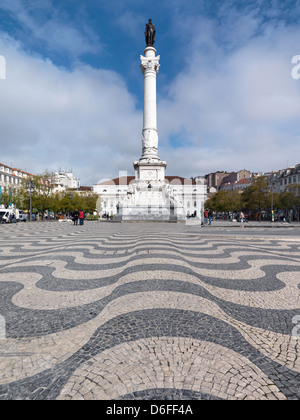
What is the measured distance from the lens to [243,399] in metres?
1.35

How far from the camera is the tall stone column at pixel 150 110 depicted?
31841 millimetres

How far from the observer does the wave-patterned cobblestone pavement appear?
146cm

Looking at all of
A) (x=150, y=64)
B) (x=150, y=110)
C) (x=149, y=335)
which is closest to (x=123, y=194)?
(x=150, y=110)

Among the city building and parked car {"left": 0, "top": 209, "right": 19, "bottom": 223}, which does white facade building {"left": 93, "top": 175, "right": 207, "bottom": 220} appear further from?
parked car {"left": 0, "top": 209, "right": 19, "bottom": 223}

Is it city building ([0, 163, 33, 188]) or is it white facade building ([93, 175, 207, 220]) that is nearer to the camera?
city building ([0, 163, 33, 188])

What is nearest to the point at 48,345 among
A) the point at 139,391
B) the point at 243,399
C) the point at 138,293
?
Result: the point at 139,391

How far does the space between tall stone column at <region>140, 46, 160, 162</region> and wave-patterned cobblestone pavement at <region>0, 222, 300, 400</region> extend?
28.9 m

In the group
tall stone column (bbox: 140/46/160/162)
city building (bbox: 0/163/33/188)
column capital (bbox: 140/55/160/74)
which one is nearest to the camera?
tall stone column (bbox: 140/46/160/162)

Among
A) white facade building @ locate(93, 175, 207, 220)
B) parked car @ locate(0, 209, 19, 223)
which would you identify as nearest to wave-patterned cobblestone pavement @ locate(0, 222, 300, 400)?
parked car @ locate(0, 209, 19, 223)

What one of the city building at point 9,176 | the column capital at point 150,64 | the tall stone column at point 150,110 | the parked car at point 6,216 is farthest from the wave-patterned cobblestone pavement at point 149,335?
the city building at point 9,176

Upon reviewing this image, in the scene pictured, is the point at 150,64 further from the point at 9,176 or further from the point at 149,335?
the point at 9,176

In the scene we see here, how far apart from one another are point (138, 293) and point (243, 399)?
189cm

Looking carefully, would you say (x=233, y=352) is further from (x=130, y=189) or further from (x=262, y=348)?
(x=130, y=189)

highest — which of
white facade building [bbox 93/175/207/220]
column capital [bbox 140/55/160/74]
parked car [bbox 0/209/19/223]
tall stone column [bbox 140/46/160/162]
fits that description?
column capital [bbox 140/55/160/74]
